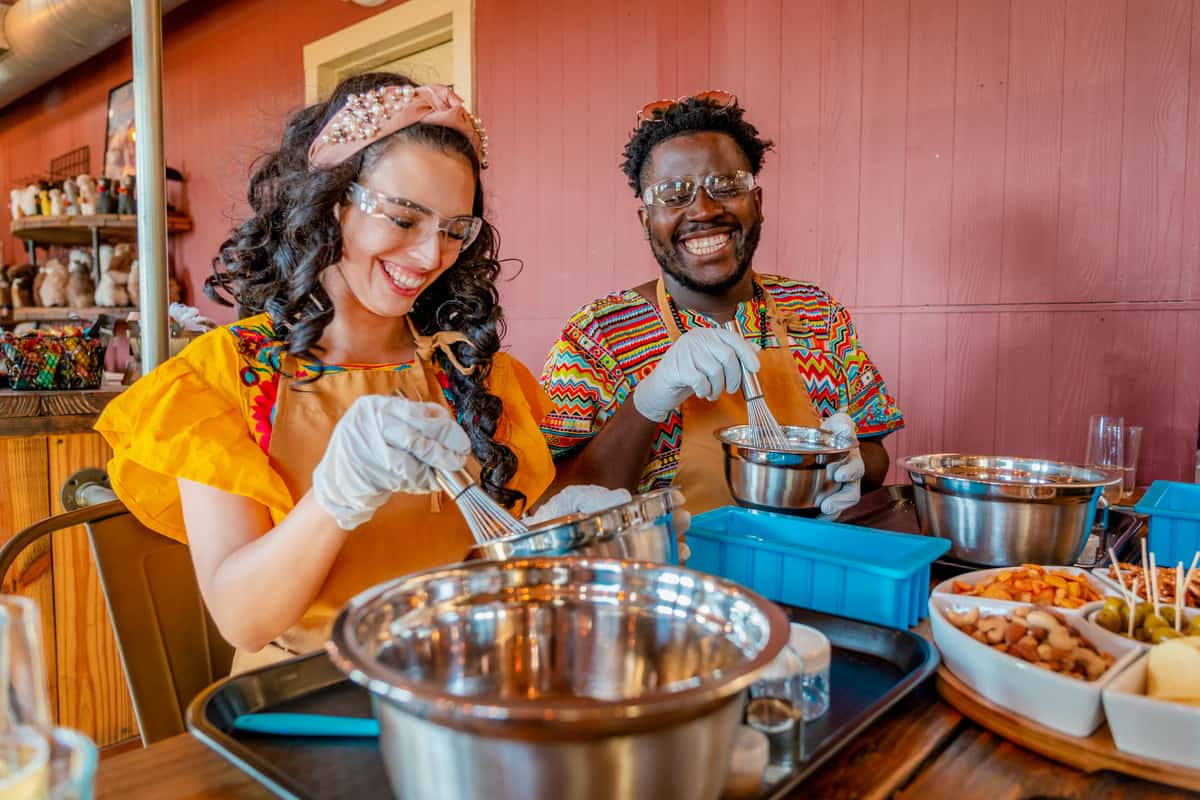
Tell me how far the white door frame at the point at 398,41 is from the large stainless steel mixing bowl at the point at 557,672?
374 cm

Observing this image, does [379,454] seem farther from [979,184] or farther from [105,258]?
[105,258]

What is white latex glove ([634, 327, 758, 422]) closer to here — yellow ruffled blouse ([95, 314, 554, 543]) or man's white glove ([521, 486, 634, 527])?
man's white glove ([521, 486, 634, 527])

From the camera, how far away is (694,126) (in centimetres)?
220

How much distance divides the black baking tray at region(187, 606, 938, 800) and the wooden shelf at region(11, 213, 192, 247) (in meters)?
5.67

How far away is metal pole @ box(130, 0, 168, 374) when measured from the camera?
4.89 feet

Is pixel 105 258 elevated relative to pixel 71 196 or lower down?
lower down

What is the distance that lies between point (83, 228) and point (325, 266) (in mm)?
6093

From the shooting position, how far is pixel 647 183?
2258 millimetres

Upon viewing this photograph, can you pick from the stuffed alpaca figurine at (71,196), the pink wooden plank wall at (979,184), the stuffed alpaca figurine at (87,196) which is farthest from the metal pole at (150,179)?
the stuffed alpaca figurine at (71,196)

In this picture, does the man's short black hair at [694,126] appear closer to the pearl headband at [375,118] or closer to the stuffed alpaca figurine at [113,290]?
the pearl headband at [375,118]

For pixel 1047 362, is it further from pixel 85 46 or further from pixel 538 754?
pixel 85 46

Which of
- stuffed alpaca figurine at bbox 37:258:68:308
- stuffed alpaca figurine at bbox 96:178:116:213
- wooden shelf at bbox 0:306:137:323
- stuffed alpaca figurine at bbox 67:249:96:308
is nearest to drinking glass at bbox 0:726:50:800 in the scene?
wooden shelf at bbox 0:306:137:323

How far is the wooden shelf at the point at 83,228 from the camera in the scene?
580 centimetres

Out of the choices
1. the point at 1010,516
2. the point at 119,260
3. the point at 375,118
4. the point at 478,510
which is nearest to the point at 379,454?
the point at 478,510
